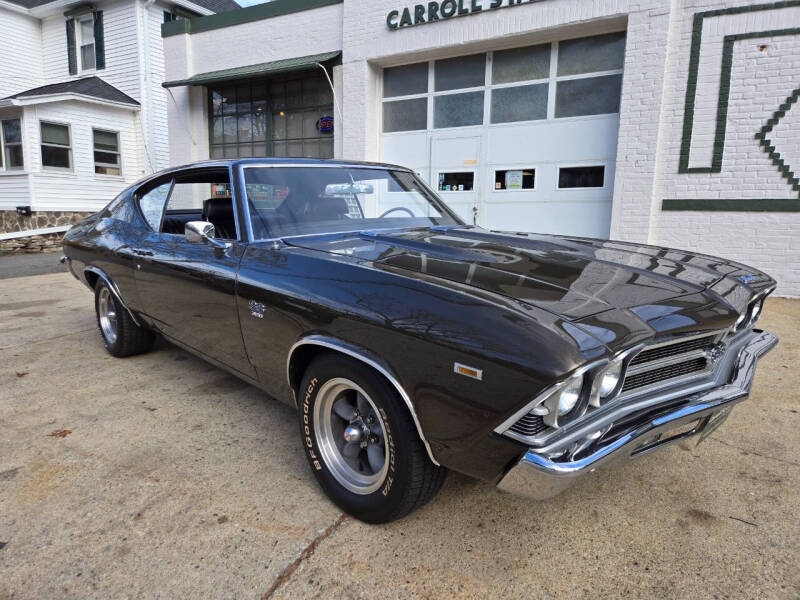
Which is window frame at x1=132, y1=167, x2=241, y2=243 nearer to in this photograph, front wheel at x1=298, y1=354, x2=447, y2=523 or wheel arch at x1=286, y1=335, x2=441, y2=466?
wheel arch at x1=286, y1=335, x2=441, y2=466

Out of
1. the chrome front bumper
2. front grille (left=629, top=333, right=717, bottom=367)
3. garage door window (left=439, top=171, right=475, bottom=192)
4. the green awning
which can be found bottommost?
the chrome front bumper

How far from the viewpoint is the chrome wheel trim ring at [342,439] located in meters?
2.08

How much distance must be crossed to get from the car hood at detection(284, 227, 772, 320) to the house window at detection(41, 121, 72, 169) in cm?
1536

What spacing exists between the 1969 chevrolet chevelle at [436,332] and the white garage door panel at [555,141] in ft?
18.0

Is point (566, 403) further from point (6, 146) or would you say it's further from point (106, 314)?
point (6, 146)

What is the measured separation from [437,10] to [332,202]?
6905 millimetres

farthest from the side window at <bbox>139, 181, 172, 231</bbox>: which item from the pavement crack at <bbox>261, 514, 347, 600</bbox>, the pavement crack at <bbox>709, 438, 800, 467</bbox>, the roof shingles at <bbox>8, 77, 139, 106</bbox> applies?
the roof shingles at <bbox>8, 77, 139, 106</bbox>

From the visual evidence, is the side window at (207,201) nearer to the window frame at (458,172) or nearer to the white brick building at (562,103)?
the window frame at (458,172)

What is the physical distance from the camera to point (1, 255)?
1203cm

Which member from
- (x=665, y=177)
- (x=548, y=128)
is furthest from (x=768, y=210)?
(x=548, y=128)

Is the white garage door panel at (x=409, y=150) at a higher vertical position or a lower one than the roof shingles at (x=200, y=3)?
lower

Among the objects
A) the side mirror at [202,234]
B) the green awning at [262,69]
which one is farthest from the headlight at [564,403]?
the green awning at [262,69]

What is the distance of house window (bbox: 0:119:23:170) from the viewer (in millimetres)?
14500

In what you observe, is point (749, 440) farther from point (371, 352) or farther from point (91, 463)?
point (91, 463)
